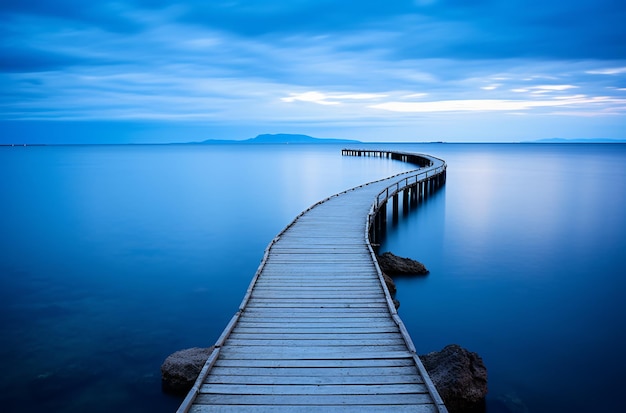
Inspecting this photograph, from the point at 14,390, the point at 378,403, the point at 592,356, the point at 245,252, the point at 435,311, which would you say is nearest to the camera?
the point at 378,403

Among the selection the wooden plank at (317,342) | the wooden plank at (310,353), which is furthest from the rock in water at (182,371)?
the wooden plank at (310,353)

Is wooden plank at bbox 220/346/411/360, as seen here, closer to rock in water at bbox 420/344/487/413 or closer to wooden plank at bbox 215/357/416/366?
wooden plank at bbox 215/357/416/366

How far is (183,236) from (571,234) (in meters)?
15.0

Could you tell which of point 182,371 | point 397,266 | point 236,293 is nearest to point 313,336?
point 182,371

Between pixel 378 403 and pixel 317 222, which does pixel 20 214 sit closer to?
pixel 317 222

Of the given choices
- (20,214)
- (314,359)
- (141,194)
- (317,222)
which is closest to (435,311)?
(317,222)

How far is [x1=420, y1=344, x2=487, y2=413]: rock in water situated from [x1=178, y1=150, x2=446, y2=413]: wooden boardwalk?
3.28ft

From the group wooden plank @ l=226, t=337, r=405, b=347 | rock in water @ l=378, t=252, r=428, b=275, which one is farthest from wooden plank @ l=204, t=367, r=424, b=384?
rock in water @ l=378, t=252, r=428, b=275

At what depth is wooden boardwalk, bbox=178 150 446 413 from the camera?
4.40m

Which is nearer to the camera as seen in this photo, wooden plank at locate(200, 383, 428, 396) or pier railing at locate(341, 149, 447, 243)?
wooden plank at locate(200, 383, 428, 396)

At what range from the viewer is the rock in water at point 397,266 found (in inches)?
464

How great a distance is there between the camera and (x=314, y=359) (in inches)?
202

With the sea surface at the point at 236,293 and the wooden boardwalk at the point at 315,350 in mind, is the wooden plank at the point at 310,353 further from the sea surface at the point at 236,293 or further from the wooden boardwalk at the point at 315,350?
the sea surface at the point at 236,293

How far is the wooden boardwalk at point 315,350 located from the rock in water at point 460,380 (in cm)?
100
